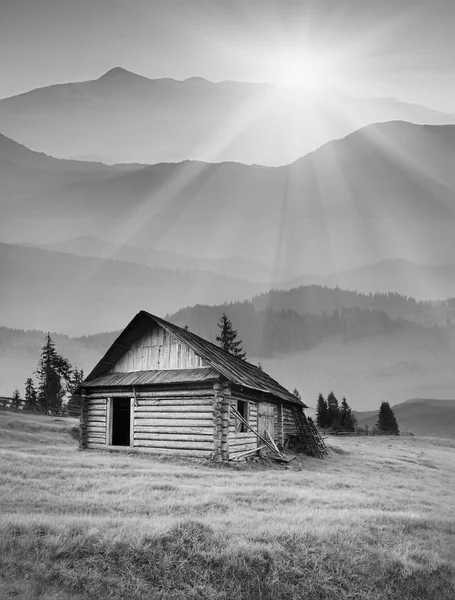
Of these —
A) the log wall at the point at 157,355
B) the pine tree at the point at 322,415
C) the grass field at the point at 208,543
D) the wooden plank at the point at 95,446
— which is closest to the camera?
the grass field at the point at 208,543

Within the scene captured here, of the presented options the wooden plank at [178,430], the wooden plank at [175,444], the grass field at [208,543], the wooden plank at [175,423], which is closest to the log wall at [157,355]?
the wooden plank at [175,423]

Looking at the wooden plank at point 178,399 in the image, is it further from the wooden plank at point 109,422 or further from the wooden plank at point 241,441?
the wooden plank at point 109,422

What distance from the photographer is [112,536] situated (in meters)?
8.00

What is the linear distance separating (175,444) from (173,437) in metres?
0.35

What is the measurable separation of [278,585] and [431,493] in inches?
561

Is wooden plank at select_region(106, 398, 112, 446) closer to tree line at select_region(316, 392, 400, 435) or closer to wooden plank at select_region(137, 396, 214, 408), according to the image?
wooden plank at select_region(137, 396, 214, 408)

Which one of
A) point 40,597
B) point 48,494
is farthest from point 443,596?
point 48,494

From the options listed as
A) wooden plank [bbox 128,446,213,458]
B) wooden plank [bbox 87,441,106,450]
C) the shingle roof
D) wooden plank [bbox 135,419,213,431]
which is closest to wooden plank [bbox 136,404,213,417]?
wooden plank [bbox 135,419,213,431]

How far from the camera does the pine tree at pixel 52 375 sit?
6488cm

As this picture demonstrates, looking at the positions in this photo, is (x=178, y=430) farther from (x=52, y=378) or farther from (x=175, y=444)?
(x=52, y=378)

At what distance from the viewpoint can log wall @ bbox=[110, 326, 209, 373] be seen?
78.4ft

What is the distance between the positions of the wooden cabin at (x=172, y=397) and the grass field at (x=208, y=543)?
7488mm

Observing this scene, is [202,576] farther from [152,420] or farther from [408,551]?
[152,420]

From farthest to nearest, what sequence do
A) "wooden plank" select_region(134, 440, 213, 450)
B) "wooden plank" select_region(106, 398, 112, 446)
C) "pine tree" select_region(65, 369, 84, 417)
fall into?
"pine tree" select_region(65, 369, 84, 417) → "wooden plank" select_region(106, 398, 112, 446) → "wooden plank" select_region(134, 440, 213, 450)
